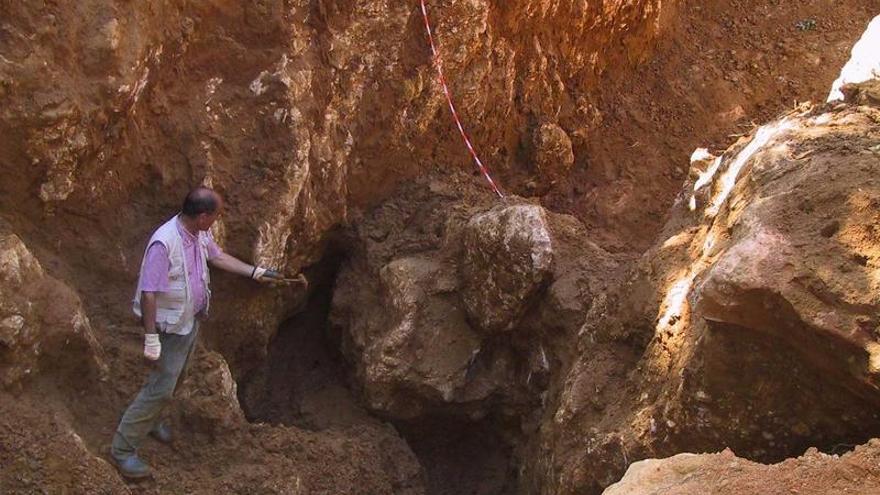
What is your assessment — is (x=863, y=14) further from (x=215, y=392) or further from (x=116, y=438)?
(x=116, y=438)

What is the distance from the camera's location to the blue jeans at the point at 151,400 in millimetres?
4871

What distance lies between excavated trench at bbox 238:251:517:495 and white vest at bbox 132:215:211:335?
64.1 inches

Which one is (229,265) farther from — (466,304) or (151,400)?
(466,304)

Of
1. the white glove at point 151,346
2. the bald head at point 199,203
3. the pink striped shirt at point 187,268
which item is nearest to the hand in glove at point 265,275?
the pink striped shirt at point 187,268

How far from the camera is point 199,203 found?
188 inches

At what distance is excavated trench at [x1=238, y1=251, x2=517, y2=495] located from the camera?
646 centimetres

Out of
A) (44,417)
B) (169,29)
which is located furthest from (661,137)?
(44,417)

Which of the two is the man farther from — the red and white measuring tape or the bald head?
the red and white measuring tape

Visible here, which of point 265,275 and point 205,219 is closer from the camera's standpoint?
point 205,219

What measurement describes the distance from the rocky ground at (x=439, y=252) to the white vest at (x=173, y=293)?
48 cm

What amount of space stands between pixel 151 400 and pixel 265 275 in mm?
976

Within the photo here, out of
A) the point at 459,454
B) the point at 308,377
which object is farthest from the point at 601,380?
the point at 308,377

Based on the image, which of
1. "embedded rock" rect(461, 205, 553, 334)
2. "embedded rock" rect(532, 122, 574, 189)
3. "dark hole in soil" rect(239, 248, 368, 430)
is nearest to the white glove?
"dark hole in soil" rect(239, 248, 368, 430)

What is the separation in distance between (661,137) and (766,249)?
4264 mm
